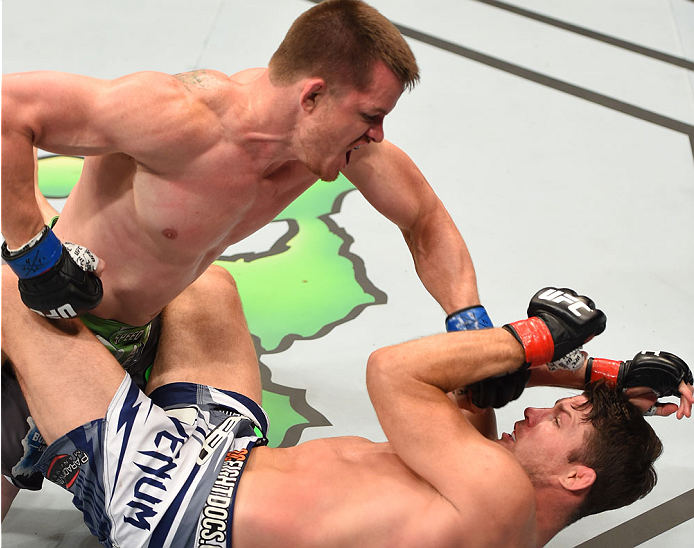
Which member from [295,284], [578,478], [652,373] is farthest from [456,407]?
[295,284]

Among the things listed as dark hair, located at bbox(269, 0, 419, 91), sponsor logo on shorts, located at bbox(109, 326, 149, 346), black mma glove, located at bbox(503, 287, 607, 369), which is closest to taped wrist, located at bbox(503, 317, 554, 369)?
black mma glove, located at bbox(503, 287, 607, 369)

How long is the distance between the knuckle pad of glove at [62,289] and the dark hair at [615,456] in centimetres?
121

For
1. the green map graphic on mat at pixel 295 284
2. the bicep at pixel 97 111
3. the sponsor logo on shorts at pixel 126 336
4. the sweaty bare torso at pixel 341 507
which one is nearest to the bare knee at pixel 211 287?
the sponsor logo on shorts at pixel 126 336

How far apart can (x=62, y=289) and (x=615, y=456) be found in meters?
1.35

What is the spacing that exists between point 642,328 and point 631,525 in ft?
2.79

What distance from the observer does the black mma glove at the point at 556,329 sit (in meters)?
2.06

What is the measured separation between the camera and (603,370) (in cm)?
238

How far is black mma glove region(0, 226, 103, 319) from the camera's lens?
1720mm

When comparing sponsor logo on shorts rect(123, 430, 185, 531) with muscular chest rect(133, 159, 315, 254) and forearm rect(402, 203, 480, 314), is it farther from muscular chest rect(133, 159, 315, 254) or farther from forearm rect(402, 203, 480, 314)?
forearm rect(402, 203, 480, 314)

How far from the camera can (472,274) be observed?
2.46 meters

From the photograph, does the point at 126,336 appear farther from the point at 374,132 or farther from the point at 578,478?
the point at 578,478

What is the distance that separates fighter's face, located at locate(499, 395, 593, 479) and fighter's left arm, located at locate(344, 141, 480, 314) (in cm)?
39

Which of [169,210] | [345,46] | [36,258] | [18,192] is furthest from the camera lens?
[169,210]

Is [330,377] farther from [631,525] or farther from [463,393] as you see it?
[631,525]
